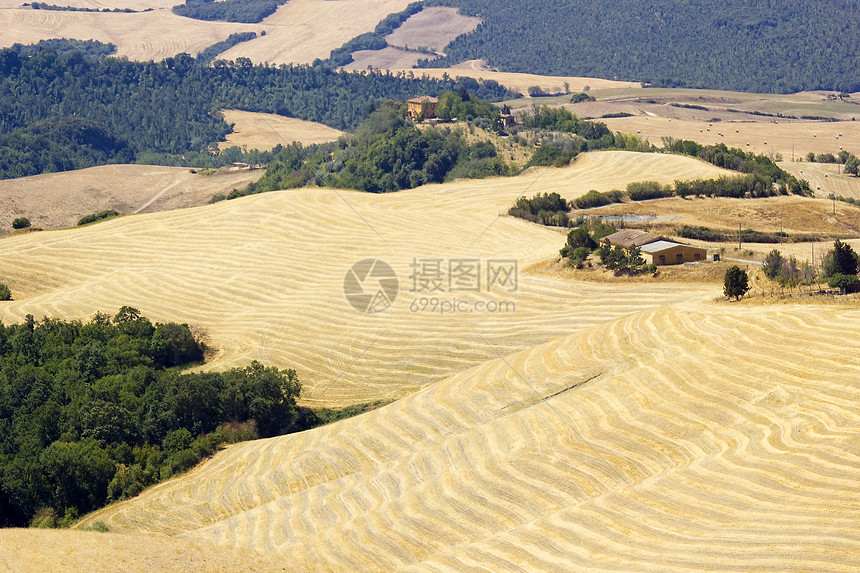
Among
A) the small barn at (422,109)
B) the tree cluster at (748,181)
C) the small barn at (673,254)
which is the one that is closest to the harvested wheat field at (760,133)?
the tree cluster at (748,181)

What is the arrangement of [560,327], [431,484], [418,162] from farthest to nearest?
[418,162], [560,327], [431,484]

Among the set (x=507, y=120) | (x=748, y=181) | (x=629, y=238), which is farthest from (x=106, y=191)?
(x=629, y=238)

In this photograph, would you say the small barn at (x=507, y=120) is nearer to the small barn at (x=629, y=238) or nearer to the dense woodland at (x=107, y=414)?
the small barn at (x=629, y=238)

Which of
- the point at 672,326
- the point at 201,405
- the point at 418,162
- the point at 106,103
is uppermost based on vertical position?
the point at 106,103


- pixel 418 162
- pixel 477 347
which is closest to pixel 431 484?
pixel 477 347

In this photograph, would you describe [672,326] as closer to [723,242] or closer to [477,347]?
[477,347]

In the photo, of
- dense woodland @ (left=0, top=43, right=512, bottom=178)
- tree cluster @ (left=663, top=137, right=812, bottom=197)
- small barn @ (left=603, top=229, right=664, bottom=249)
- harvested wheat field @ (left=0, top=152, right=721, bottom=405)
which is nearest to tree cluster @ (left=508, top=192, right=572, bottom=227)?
harvested wheat field @ (left=0, top=152, right=721, bottom=405)

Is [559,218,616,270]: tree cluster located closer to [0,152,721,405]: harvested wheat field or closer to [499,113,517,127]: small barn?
[0,152,721,405]: harvested wheat field
